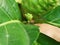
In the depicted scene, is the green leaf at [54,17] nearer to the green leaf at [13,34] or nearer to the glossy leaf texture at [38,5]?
the glossy leaf texture at [38,5]

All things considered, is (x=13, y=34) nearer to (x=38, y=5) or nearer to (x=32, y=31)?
(x=32, y=31)

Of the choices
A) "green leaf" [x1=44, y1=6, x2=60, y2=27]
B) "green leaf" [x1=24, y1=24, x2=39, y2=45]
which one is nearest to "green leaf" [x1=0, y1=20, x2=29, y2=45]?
"green leaf" [x1=24, y1=24, x2=39, y2=45]

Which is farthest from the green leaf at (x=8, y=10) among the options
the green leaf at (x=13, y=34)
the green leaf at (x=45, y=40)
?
the green leaf at (x=45, y=40)

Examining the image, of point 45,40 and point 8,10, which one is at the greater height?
point 8,10

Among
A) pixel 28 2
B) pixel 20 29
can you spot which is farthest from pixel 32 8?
pixel 20 29

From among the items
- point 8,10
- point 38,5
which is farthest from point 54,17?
point 8,10

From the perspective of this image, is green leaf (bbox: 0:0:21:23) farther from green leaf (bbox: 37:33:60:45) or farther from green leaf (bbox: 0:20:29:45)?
green leaf (bbox: 37:33:60:45)

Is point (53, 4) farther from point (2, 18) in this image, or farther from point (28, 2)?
point (2, 18)
